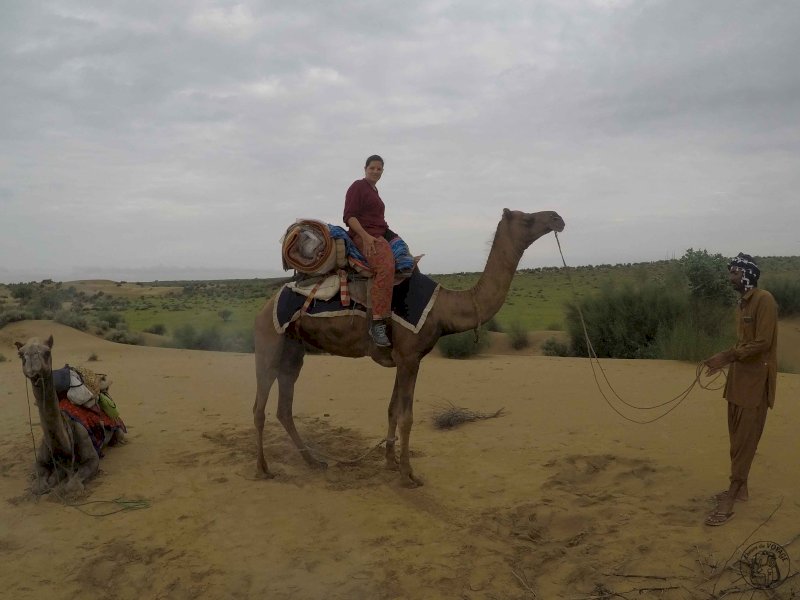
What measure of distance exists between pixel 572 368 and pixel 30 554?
402 inches

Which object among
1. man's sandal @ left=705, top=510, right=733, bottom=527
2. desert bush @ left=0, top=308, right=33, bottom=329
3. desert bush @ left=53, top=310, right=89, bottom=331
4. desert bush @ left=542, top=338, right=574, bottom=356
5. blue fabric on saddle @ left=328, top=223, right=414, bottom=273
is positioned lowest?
desert bush @ left=542, top=338, right=574, bottom=356

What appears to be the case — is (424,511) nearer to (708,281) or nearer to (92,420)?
(92,420)

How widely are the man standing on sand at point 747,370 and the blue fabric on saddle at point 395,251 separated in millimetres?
2941

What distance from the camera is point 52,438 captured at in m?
6.24

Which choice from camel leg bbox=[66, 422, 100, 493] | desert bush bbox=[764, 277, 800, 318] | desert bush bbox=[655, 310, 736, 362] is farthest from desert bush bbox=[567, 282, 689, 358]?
camel leg bbox=[66, 422, 100, 493]

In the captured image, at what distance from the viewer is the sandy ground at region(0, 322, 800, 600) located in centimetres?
448

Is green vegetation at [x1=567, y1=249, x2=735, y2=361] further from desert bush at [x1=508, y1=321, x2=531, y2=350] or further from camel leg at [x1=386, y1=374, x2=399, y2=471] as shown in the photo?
camel leg at [x1=386, y1=374, x2=399, y2=471]

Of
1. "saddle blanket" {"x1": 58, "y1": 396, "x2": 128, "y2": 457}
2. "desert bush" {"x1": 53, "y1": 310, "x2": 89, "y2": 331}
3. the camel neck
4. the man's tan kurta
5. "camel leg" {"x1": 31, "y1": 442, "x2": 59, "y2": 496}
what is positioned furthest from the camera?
"desert bush" {"x1": 53, "y1": 310, "x2": 89, "y2": 331}

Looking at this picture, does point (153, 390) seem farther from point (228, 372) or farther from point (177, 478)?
point (177, 478)

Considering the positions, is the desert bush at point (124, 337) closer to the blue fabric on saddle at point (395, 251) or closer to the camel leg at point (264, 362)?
the camel leg at point (264, 362)

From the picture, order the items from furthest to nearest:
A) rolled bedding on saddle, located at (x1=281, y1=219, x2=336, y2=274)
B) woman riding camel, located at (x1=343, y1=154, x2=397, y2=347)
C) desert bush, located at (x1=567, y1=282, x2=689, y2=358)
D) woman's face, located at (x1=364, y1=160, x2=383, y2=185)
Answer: desert bush, located at (x1=567, y1=282, x2=689, y2=358) → woman's face, located at (x1=364, y1=160, x2=383, y2=185) → rolled bedding on saddle, located at (x1=281, y1=219, x2=336, y2=274) → woman riding camel, located at (x1=343, y1=154, x2=397, y2=347)

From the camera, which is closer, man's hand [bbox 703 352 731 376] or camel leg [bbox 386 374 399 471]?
man's hand [bbox 703 352 731 376]

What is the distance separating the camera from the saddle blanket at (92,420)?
696cm

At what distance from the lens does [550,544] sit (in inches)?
197
